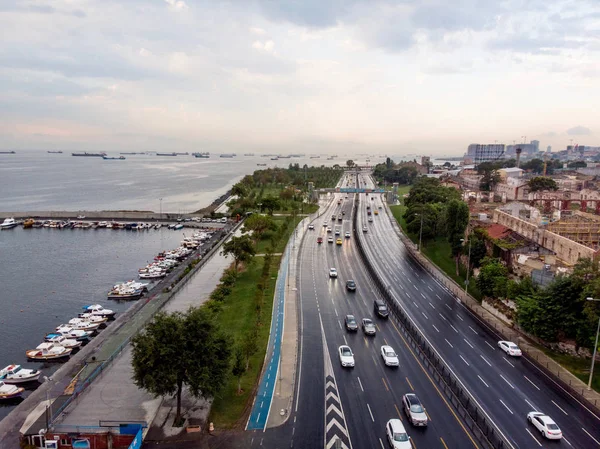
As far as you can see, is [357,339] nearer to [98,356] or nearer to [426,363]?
[426,363]

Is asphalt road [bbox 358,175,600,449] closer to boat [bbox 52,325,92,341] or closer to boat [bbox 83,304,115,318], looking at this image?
boat [bbox 83,304,115,318]

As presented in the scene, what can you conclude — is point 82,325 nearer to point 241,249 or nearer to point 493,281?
point 241,249

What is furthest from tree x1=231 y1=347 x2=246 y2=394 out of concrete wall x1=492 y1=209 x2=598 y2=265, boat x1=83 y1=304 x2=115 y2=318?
concrete wall x1=492 y1=209 x2=598 y2=265

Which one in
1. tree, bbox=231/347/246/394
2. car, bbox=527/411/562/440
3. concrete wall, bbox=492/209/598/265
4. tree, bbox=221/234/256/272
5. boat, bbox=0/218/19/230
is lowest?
boat, bbox=0/218/19/230

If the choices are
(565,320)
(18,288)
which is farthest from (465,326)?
(18,288)

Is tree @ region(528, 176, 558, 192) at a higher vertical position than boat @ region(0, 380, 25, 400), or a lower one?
higher

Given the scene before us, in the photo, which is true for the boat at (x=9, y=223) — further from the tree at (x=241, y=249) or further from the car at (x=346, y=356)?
the car at (x=346, y=356)

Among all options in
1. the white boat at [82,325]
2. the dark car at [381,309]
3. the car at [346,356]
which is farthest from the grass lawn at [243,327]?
the white boat at [82,325]
